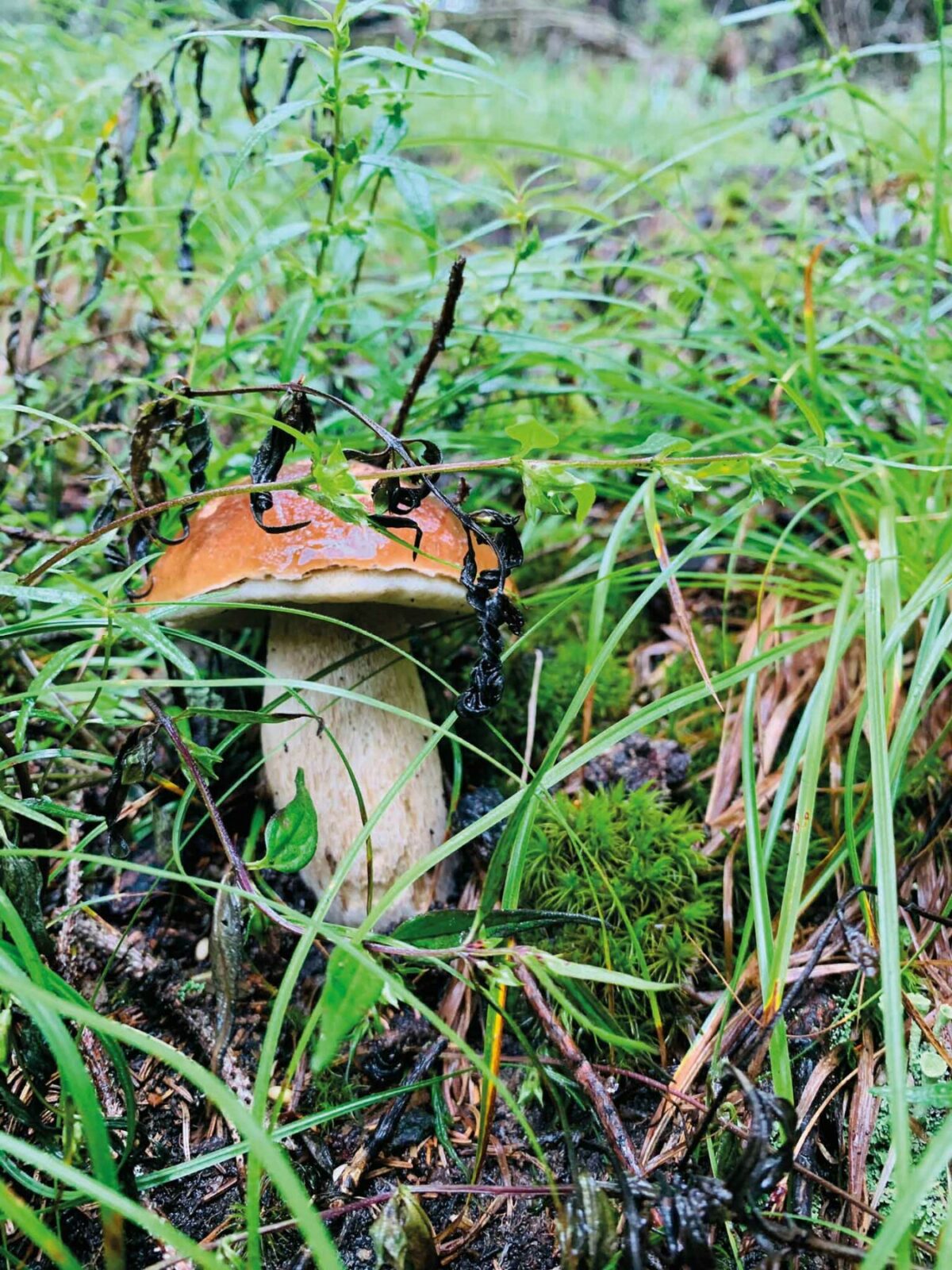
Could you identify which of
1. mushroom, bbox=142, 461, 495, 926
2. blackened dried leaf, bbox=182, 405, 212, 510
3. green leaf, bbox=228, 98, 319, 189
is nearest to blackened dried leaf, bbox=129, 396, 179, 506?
blackened dried leaf, bbox=182, 405, 212, 510

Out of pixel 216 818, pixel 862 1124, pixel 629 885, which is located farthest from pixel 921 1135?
pixel 216 818

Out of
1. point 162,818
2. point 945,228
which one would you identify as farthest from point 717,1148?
point 945,228

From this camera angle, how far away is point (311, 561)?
1209 millimetres

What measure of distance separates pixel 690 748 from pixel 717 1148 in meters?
0.77

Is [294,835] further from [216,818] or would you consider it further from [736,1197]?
[736,1197]

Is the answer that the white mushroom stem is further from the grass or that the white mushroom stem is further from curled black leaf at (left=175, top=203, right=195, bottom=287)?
curled black leaf at (left=175, top=203, right=195, bottom=287)

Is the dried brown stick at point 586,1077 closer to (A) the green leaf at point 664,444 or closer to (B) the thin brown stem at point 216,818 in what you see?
(B) the thin brown stem at point 216,818

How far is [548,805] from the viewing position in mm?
1141

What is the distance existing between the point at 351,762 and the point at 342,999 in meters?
0.75

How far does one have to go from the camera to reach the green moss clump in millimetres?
1281

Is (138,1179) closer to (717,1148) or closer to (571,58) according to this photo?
(717,1148)

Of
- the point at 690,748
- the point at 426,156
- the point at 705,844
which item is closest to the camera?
the point at 705,844

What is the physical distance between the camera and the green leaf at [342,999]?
2.32 ft

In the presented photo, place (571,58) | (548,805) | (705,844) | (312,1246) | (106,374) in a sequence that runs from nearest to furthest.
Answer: (312,1246), (548,805), (705,844), (106,374), (571,58)
